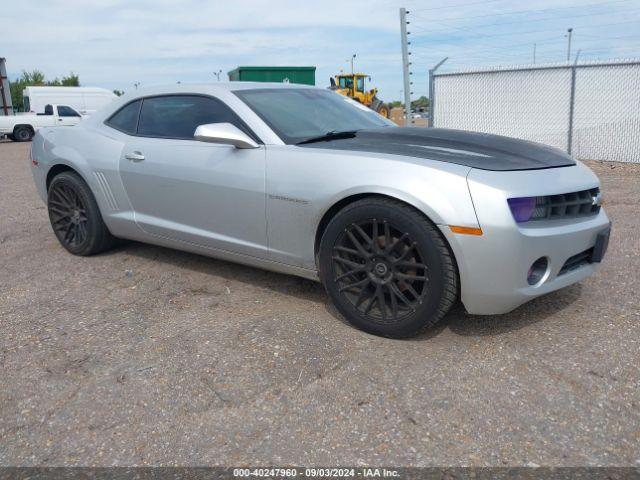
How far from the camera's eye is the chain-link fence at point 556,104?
405 inches

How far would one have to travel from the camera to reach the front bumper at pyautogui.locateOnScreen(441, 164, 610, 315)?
266cm

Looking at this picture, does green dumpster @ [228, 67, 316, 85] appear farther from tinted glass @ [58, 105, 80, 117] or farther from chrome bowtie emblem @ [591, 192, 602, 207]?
chrome bowtie emblem @ [591, 192, 602, 207]

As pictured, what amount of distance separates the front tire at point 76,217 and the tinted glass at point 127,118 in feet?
1.82

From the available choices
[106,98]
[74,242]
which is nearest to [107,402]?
[74,242]

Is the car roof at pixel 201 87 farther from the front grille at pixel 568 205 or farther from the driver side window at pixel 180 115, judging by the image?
the front grille at pixel 568 205

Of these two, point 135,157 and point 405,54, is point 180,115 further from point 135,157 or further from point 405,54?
point 405,54

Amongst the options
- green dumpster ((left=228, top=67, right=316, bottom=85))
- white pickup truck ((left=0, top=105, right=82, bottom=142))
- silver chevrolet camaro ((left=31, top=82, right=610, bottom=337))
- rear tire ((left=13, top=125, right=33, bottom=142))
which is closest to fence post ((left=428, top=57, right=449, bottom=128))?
silver chevrolet camaro ((left=31, top=82, right=610, bottom=337))

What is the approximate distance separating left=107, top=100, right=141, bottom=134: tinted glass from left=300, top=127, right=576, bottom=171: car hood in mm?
1639

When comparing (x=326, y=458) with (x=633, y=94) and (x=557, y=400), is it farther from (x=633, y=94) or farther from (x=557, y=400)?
(x=633, y=94)

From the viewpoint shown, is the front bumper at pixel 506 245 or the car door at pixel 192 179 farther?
the car door at pixel 192 179

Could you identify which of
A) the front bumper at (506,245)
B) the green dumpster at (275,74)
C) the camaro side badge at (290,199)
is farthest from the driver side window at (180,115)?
the green dumpster at (275,74)

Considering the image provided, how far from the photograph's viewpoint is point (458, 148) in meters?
3.11

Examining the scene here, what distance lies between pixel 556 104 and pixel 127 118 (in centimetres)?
899

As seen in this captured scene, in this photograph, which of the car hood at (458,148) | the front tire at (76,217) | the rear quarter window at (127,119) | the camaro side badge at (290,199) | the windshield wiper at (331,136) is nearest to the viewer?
the car hood at (458,148)
